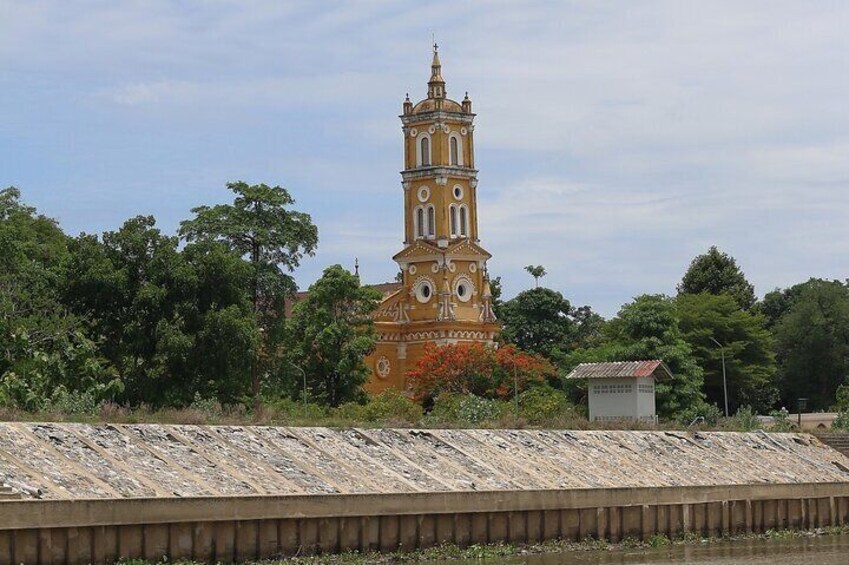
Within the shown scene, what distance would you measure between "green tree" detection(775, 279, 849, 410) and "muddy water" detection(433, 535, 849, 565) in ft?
247

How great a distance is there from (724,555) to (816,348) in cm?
8177

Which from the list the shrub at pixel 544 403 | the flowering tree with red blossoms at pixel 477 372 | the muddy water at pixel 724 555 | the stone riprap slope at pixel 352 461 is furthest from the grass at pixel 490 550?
the flowering tree with red blossoms at pixel 477 372

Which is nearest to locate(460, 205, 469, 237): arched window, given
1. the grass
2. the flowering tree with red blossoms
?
the flowering tree with red blossoms

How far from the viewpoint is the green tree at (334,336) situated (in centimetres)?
9831

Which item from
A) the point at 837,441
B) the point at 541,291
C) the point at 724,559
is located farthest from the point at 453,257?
the point at 724,559

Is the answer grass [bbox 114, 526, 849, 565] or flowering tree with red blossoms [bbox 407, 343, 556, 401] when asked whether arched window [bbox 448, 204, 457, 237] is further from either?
grass [bbox 114, 526, 849, 565]

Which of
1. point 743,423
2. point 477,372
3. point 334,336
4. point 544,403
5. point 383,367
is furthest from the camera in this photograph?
point 383,367

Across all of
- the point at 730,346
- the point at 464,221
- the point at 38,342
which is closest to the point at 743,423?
the point at 38,342

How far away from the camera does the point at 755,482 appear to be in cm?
4781

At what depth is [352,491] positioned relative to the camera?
36.2 metres

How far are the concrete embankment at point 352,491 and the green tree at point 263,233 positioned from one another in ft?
115

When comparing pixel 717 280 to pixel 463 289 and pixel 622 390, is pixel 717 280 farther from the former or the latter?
pixel 622 390

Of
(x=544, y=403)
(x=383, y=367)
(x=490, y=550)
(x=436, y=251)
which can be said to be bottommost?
(x=490, y=550)

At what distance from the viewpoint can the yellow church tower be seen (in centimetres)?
12325
